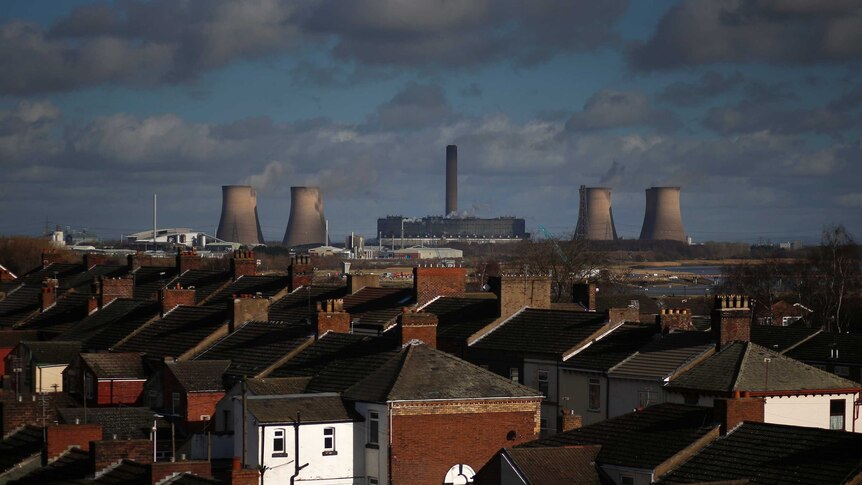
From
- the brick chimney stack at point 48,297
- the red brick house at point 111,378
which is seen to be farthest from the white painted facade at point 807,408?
the brick chimney stack at point 48,297

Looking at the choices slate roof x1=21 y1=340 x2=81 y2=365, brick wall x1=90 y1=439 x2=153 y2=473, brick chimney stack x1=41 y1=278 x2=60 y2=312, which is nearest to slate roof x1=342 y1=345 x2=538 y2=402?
brick wall x1=90 y1=439 x2=153 y2=473

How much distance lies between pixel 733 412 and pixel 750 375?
39.0ft

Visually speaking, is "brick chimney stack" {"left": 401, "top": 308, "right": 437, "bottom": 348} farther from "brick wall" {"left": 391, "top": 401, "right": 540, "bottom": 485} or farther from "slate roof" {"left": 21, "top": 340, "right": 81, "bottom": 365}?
"slate roof" {"left": 21, "top": 340, "right": 81, "bottom": 365}

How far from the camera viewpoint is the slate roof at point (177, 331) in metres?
58.7

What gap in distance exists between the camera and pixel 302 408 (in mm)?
41406

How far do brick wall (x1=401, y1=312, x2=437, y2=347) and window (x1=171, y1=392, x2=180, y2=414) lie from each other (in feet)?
30.5

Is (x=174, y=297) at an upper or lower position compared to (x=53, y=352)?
upper

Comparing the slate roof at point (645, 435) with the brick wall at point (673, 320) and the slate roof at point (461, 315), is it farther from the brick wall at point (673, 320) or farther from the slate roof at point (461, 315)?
the slate roof at point (461, 315)

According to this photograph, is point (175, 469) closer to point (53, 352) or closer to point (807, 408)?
point (807, 408)

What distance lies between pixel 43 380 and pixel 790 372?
100 feet

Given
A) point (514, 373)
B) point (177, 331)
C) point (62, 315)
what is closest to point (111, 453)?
point (514, 373)

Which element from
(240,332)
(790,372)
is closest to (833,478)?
(790,372)

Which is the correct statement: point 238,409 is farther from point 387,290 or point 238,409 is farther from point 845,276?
point 845,276

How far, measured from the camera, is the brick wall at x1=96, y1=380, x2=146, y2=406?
55.3 meters
